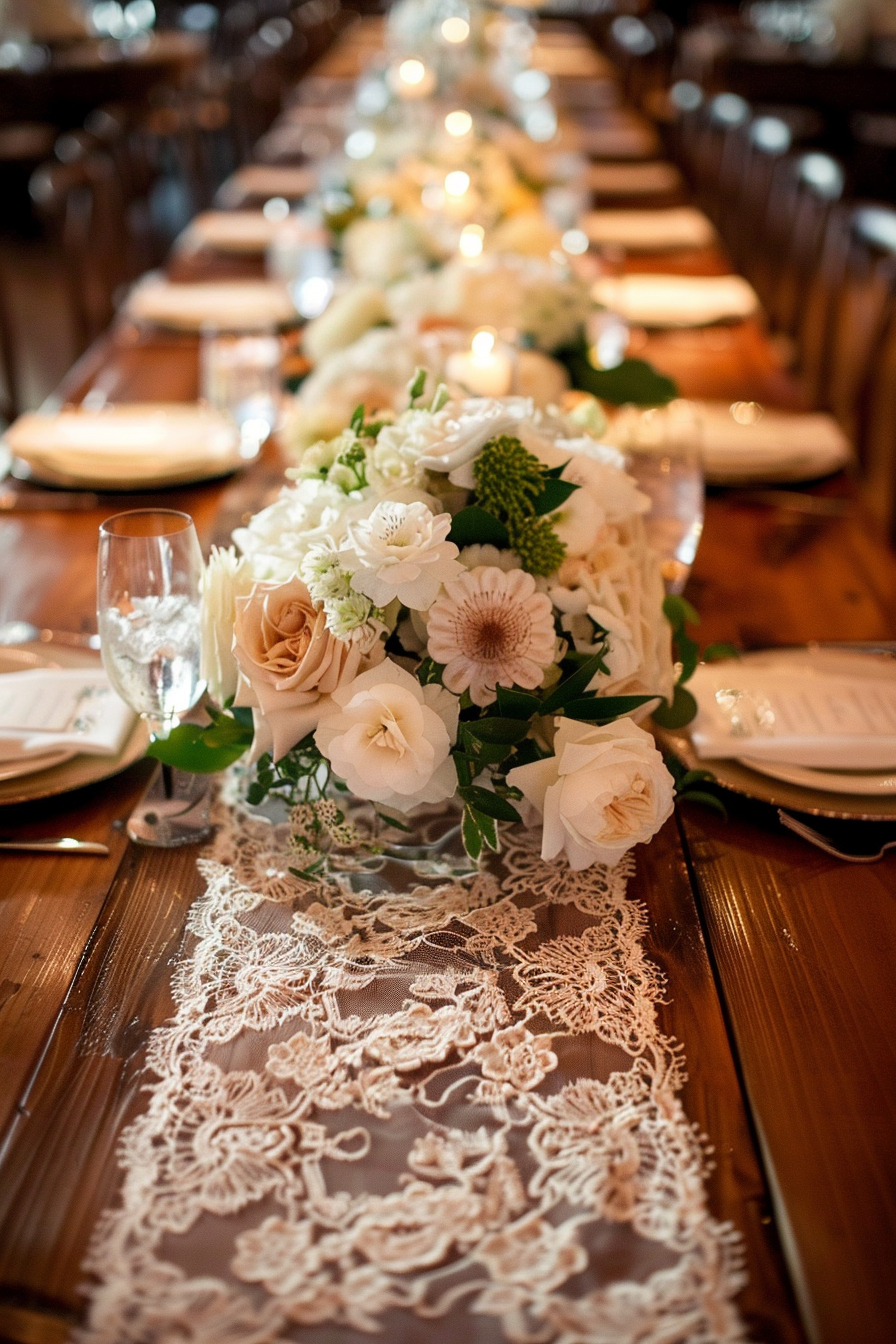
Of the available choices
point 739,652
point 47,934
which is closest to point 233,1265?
point 47,934

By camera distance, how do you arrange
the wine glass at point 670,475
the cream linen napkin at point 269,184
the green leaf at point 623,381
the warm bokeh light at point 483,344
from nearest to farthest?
the wine glass at point 670,475, the warm bokeh light at point 483,344, the green leaf at point 623,381, the cream linen napkin at point 269,184

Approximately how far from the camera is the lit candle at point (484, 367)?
1585 mm

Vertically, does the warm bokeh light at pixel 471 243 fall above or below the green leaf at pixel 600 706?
above

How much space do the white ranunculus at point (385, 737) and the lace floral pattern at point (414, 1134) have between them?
0.46 feet

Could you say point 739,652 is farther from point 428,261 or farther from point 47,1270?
point 428,261

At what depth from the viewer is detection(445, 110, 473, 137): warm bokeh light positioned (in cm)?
309

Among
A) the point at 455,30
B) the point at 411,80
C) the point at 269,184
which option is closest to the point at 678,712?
the point at 411,80

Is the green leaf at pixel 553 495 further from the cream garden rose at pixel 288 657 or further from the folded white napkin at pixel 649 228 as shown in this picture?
the folded white napkin at pixel 649 228

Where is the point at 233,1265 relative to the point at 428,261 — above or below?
below

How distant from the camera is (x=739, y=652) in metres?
1.28

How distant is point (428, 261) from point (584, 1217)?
192 cm

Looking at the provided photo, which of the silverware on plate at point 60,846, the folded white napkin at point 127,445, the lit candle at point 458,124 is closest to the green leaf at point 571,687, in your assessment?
the silverware on plate at point 60,846

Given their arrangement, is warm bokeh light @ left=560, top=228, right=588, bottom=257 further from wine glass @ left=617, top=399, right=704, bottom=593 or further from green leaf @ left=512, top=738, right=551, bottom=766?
green leaf @ left=512, top=738, right=551, bottom=766

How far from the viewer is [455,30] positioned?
408 cm
